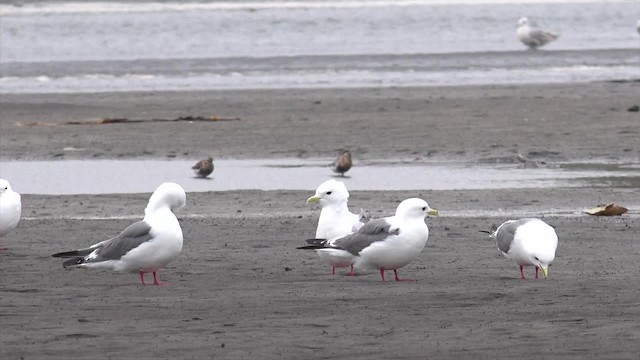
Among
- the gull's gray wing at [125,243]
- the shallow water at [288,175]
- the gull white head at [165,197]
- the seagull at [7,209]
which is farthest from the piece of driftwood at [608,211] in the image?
the seagull at [7,209]

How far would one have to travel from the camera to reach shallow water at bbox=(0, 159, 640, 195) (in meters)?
16.8

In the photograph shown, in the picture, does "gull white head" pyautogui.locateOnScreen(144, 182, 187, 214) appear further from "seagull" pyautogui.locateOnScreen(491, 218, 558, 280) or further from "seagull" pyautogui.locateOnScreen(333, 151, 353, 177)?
"seagull" pyautogui.locateOnScreen(333, 151, 353, 177)

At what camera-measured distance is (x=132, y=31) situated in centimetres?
→ 4747

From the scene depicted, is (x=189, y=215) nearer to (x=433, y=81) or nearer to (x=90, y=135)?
(x=90, y=135)

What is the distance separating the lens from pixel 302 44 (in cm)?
4256

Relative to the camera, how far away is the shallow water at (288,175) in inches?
660

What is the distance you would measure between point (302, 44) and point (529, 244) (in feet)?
106

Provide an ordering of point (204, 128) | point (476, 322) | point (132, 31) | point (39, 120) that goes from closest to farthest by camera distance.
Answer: point (476, 322) → point (204, 128) → point (39, 120) → point (132, 31)

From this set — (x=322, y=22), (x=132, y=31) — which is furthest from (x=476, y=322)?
(x=322, y=22)

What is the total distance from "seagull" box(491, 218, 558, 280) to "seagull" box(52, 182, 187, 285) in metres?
2.38

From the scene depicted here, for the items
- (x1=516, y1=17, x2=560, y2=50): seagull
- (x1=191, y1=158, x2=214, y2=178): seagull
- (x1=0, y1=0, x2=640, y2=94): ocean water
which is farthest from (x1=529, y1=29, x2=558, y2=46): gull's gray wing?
(x1=191, y1=158, x2=214, y2=178): seagull

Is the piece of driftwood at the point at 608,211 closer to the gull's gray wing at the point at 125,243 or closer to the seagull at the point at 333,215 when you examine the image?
A: the seagull at the point at 333,215

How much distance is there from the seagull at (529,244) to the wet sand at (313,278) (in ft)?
0.57

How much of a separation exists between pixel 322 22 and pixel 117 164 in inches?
1288
